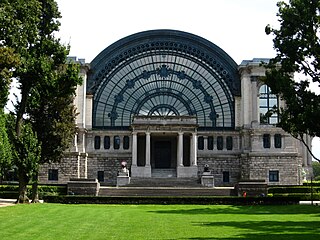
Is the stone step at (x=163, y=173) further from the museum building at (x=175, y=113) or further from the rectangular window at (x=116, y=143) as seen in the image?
the rectangular window at (x=116, y=143)

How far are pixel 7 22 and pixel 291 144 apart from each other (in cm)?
4986

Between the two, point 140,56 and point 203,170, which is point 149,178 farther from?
point 140,56

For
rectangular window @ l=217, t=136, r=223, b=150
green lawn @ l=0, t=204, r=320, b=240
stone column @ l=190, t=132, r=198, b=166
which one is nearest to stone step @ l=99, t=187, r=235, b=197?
stone column @ l=190, t=132, r=198, b=166

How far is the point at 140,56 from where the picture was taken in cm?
7862

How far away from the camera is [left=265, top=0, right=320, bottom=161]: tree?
123ft

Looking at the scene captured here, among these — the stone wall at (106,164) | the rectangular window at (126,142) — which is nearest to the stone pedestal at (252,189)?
the stone wall at (106,164)

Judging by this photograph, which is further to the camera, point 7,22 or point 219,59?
point 219,59

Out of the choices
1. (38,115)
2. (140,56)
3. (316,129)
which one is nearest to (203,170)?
(140,56)

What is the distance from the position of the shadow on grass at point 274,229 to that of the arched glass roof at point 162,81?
51085 mm

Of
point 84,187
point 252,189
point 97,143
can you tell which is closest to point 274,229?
point 252,189

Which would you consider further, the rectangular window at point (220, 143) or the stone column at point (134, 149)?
the rectangular window at point (220, 143)

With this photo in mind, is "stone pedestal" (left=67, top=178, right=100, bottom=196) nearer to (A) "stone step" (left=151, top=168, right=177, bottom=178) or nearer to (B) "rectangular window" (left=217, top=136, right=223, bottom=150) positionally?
(A) "stone step" (left=151, top=168, right=177, bottom=178)

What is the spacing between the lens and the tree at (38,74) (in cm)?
3909

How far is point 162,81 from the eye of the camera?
79.1 metres
